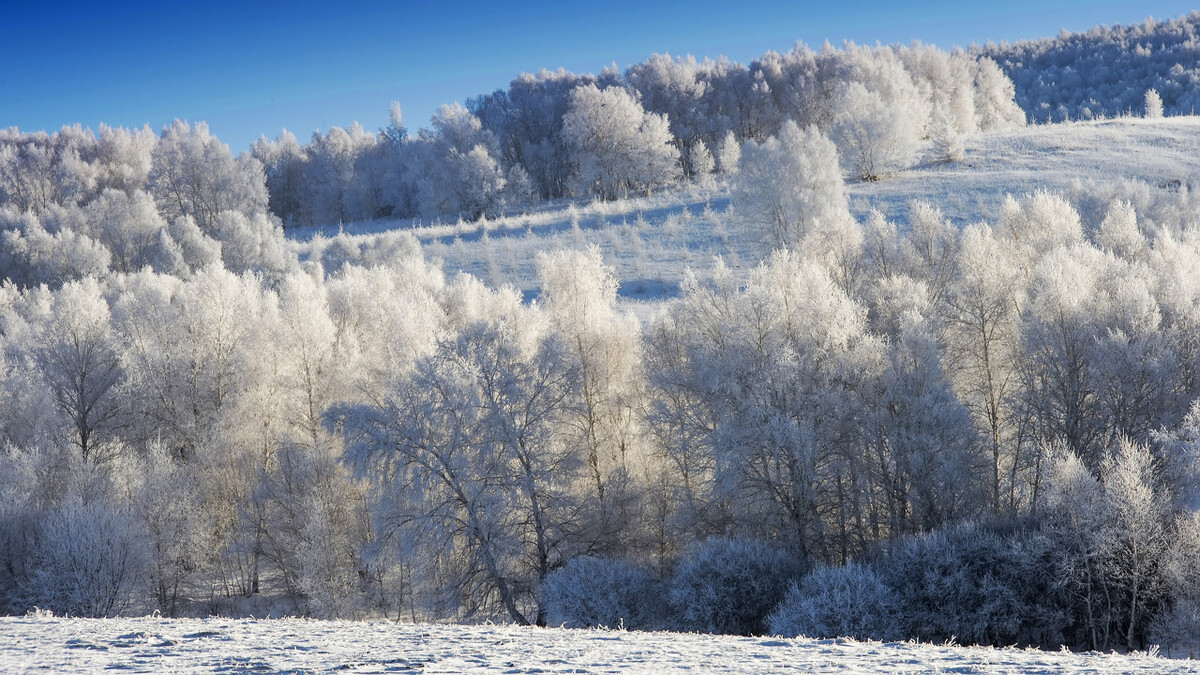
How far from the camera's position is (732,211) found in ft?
154

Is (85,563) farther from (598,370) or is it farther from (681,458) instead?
(681,458)

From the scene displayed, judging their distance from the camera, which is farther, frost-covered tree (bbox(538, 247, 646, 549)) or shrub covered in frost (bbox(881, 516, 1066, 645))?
frost-covered tree (bbox(538, 247, 646, 549))

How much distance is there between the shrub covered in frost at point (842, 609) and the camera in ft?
53.2

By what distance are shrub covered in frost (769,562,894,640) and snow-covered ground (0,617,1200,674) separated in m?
5.95

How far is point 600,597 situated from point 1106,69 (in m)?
105

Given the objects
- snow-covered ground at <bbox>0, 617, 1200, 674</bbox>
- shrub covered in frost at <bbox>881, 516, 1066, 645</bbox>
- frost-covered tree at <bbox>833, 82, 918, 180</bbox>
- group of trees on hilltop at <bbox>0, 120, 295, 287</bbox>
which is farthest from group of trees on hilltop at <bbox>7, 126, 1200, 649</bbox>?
frost-covered tree at <bbox>833, 82, 918, 180</bbox>

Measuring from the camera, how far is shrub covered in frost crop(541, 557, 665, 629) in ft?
62.4

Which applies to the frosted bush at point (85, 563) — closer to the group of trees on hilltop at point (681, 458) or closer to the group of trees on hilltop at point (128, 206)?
the group of trees on hilltop at point (681, 458)

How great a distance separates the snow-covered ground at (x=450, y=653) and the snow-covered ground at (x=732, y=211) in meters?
30.5

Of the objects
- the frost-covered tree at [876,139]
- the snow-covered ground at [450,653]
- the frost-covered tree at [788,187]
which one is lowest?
the snow-covered ground at [450,653]

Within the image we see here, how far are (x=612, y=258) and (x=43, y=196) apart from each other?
58.5 metres

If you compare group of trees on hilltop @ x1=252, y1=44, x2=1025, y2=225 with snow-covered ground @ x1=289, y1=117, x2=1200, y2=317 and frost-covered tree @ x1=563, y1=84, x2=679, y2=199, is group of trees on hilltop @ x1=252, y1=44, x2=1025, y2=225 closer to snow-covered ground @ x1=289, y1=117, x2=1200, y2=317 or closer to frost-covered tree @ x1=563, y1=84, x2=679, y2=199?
frost-covered tree @ x1=563, y1=84, x2=679, y2=199

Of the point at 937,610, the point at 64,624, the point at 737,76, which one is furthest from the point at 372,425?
the point at 737,76

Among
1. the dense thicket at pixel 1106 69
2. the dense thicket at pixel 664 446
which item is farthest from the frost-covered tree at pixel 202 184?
the dense thicket at pixel 1106 69
